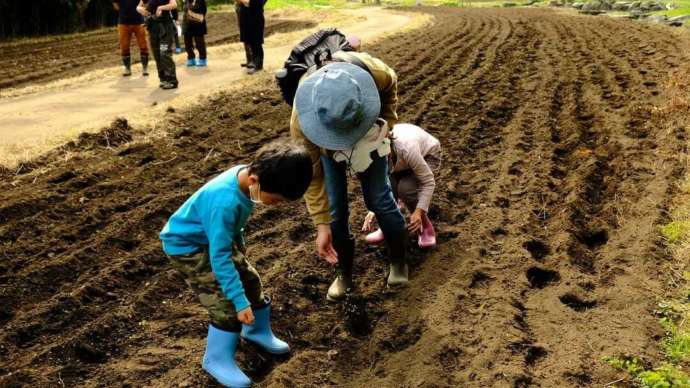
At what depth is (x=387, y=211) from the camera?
12.0 ft

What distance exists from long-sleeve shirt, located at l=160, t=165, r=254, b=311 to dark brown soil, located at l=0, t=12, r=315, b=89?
9.29 m

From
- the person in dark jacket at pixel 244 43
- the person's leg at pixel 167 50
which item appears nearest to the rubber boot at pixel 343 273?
the person's leg at pixel 167 50

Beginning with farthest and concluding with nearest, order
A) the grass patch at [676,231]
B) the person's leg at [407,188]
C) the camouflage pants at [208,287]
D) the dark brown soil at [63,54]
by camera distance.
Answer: the dark brown soil at [63,54] < the person's leg at [407,188] < the grass patch at [676,231] < the camouflage pants at [208,287]

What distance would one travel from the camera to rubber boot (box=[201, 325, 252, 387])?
3.02 metres

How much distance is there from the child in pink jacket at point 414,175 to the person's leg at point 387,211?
18 cm

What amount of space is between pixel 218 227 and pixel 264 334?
2.70ft

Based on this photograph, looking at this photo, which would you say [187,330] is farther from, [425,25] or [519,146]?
[425,25]

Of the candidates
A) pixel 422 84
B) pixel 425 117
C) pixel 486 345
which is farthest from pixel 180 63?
pixel 486 345

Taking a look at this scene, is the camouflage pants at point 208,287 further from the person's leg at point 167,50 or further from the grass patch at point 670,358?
the person's leg at point 167,50

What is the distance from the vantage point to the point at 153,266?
14.0ft

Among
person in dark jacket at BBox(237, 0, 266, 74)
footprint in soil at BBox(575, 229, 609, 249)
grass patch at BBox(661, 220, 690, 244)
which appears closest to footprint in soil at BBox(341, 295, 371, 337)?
footprint in soil at BBox(575, 229, 609, 249)

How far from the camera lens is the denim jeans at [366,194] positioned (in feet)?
11.3

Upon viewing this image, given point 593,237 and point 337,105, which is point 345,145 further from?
point 593,237

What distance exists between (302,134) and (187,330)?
1.29m
